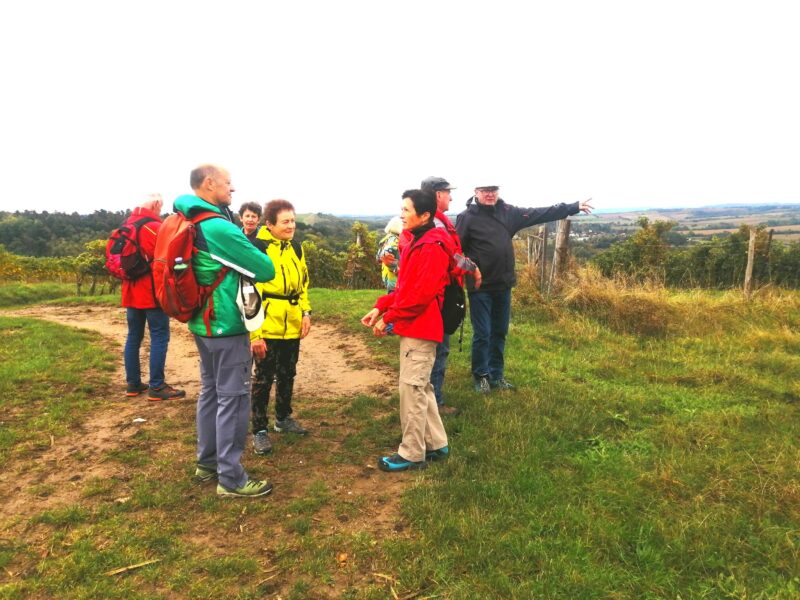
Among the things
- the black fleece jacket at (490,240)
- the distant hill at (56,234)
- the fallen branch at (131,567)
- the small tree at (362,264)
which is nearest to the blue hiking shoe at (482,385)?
the black fleece jacket at (490,240)

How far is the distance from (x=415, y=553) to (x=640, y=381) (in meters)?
3.96

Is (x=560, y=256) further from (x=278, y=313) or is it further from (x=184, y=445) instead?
(x=184, y=445)

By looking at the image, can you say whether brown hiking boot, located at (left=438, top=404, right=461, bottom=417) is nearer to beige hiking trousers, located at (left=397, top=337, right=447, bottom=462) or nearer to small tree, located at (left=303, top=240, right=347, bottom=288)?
beige hiking trousers, located at (left=397, top=337, right=447, bottom=462)

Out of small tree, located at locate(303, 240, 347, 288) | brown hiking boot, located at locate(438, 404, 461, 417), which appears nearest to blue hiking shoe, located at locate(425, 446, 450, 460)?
brown hiking boot, located at locate(438, 404, 461, 417)

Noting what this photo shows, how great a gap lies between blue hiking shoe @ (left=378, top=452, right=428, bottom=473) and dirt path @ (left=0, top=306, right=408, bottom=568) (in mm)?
84

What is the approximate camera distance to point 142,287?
17.1 feet

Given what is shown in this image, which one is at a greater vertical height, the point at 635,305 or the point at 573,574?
the point at 635,305

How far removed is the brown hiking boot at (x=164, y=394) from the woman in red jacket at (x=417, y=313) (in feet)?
9.57

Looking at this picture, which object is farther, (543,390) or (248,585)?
(543,390)

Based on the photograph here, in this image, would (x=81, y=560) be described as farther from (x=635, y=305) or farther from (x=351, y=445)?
(x=635, y=305)

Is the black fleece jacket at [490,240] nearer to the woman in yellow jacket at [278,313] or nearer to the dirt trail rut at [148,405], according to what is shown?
the dirt trail rut at [148,405]

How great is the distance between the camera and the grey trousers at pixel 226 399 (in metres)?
3.26

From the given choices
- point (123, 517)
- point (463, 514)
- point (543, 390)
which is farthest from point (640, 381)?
point (123, 517)

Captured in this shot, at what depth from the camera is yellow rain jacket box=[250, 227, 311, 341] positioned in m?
3.88
